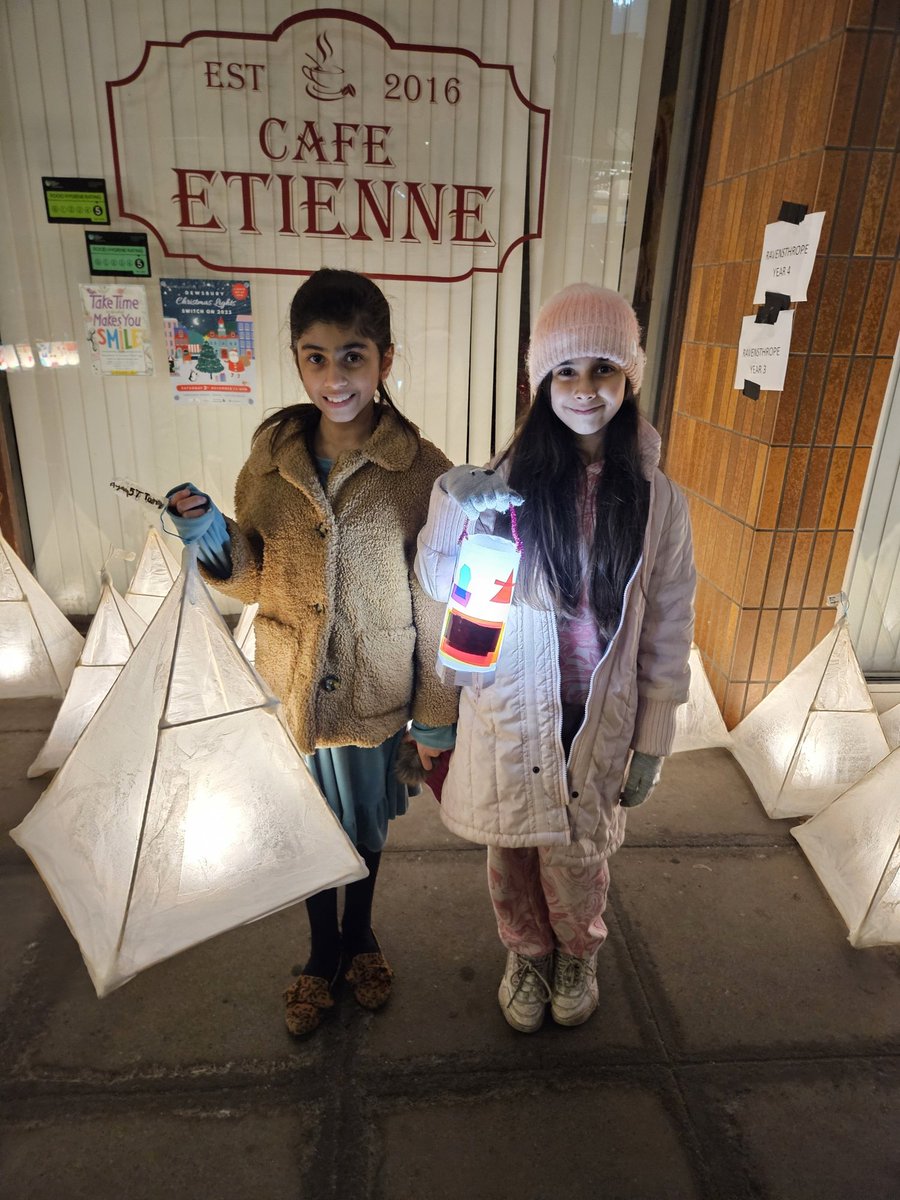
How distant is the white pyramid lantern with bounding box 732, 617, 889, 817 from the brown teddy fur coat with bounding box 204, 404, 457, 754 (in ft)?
5.92

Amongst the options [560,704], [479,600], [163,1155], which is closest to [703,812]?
[560,704]

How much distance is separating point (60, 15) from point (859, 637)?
14.9ft

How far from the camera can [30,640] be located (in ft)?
11.5

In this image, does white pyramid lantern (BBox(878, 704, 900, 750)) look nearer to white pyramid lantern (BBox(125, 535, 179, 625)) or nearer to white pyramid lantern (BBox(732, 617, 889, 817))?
white pyramid lantern (BBox(732, 617, 889, 817))

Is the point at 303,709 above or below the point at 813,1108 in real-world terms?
above

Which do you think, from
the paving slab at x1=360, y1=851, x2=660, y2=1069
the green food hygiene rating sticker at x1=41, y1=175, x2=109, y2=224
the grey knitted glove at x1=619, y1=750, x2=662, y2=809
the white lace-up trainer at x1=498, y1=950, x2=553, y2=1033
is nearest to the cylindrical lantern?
the grey knitted glove at x1=619, y1=750, x2=662, y2=809

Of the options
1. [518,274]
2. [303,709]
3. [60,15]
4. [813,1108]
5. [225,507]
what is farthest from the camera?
[225,507]

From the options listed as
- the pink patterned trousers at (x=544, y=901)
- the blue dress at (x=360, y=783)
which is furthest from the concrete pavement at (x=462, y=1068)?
the blue dress at (x=360, y=783)

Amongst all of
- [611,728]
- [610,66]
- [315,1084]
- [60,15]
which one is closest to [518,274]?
[610,66]

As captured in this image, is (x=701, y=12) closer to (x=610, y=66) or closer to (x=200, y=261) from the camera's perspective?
(x=610, y=66)

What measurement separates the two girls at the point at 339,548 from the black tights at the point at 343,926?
0.30m

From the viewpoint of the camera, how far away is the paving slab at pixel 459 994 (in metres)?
2.00

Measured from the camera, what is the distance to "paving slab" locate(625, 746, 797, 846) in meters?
2.86

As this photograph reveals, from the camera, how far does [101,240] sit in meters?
3.53
